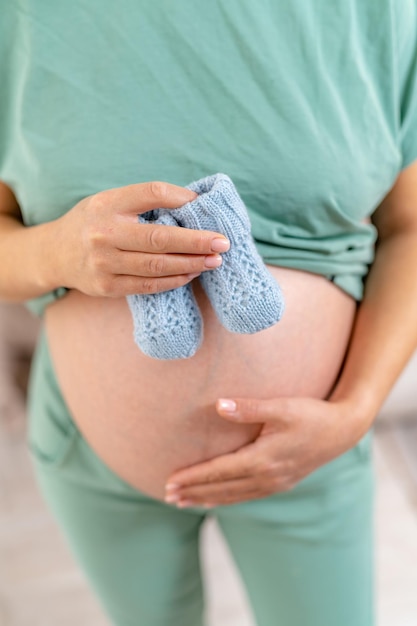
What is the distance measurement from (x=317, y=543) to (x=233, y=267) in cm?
37

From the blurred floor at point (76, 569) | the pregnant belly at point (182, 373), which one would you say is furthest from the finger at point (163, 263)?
the blurred floor at point (76, 569)

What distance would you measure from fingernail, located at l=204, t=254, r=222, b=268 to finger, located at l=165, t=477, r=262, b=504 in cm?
25

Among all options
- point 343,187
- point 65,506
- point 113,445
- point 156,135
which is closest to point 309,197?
point 343,187

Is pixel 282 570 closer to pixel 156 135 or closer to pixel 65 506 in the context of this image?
pixel 65 506

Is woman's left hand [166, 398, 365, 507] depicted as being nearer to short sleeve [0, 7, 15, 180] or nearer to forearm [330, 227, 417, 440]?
forearm [330, 227, 417, 440]

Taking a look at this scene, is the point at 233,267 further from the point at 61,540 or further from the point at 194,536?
the point at 61,540

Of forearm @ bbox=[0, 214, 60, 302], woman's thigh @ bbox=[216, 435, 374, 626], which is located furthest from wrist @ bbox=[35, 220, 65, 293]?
woman's thigh @ bbox=[216, 435, 374, 626]

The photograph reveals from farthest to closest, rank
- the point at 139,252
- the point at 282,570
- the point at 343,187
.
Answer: the point at 282,570 → the point at 343,187 → the point at 139,252

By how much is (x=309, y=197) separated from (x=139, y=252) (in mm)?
194

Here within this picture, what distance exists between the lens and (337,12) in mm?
514

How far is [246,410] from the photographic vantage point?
539mm

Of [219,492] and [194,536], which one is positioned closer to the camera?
[219,492]

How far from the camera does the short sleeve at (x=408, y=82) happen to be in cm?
54

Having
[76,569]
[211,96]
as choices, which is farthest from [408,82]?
[76,569]
